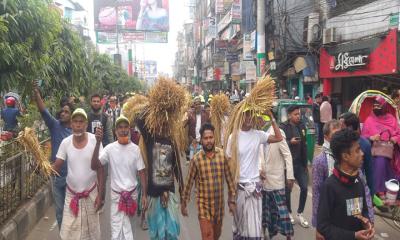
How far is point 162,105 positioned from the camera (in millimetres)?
4586

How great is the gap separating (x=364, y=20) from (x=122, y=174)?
A: 12.3 metres

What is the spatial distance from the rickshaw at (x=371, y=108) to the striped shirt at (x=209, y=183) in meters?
1.98

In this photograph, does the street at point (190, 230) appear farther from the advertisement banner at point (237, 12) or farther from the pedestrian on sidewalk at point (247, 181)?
the advertisement banner at point (237, 12)

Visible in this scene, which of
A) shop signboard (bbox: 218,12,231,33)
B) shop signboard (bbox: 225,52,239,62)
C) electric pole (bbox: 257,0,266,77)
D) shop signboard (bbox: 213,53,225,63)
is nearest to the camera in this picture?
electric pole (bbox: 257,0,266,77)

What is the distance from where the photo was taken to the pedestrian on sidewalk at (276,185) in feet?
16.8

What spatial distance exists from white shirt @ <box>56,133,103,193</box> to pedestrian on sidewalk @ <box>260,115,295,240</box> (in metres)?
1.97

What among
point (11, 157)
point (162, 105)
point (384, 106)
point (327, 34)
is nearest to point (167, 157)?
point (162, 105)

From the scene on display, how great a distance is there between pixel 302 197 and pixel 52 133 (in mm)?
3326

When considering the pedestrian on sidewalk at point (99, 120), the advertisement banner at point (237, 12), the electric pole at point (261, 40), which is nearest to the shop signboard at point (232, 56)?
the advertisement banner at point (237, 12)

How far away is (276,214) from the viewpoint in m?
5.17

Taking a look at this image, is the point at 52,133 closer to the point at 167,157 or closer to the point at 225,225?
the point at 167,157

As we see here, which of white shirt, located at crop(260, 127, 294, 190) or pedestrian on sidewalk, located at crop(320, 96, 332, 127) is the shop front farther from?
white shirt, located at crop(260, 127, 294, 190)

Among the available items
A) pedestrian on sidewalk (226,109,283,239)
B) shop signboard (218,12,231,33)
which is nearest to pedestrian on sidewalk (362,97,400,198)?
pedestrian on sidewalk (226,109,283,239)

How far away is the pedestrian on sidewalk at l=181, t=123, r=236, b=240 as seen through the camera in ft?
14.6
